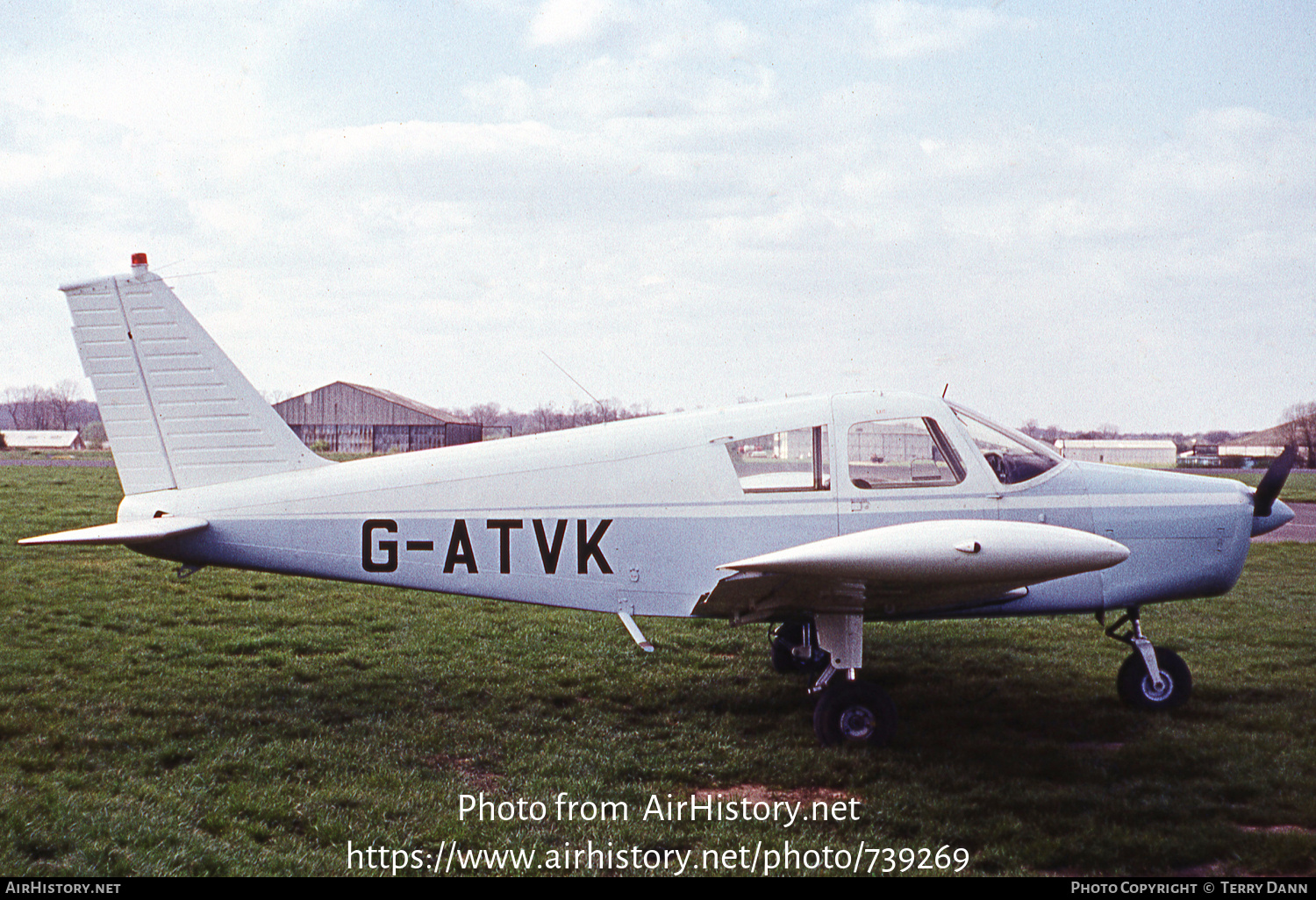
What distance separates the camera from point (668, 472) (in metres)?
6.50

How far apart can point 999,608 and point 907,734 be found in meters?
1.18

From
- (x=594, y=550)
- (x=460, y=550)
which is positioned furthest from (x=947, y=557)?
(x=460, y=550)

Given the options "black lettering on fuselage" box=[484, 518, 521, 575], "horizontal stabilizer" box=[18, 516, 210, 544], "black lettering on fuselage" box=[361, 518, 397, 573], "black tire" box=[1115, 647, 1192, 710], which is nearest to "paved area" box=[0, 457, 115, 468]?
"horizontal stabilizer" box=[18, 516, 210, 544]

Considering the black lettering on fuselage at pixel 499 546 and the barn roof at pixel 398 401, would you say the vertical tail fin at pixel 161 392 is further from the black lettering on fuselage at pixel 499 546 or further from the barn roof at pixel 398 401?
the barn roof at pixel 398 401

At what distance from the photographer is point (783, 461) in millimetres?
6504

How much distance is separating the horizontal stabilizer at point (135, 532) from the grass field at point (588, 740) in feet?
4.51

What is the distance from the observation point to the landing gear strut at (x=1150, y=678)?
7074 millimetres

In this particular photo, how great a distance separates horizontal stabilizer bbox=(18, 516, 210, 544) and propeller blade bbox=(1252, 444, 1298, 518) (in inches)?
322

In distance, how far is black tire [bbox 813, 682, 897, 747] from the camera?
621cm

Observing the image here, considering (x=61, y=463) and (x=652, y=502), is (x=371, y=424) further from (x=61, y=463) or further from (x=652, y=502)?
(x=61, y=463)

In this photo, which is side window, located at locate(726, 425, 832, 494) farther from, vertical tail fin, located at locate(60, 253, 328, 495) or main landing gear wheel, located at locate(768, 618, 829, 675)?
vertical tail fin, located at locate(60, 253, 328, 495)
